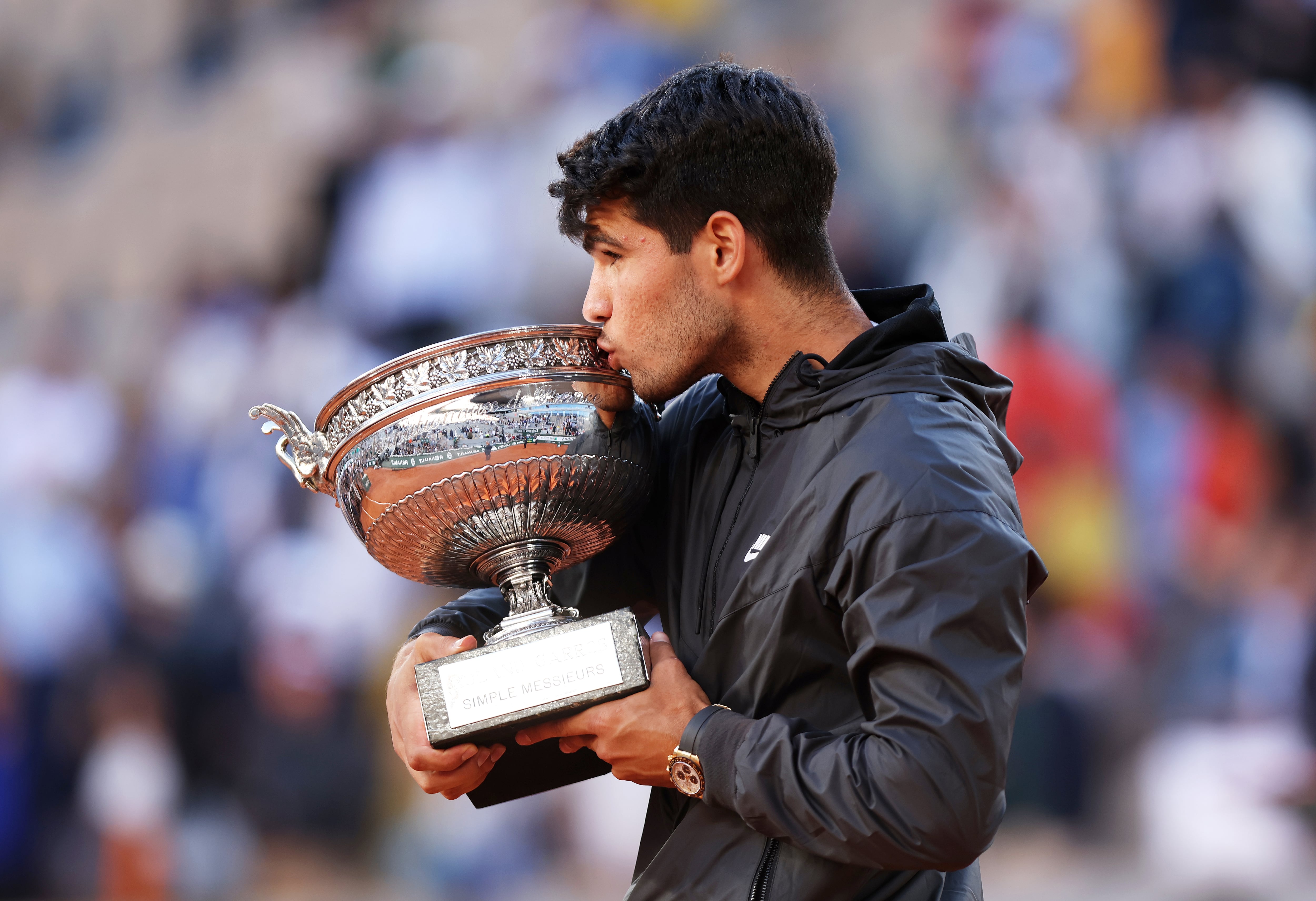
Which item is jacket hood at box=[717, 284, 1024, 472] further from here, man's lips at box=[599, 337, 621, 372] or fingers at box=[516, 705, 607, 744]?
fingers at box=[516, 705, 607, 744]

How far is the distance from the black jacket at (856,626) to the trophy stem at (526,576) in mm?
189

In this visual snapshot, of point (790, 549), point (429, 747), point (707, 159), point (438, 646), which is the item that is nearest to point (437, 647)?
point (438, 646)

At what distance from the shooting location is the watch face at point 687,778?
1.30 metres

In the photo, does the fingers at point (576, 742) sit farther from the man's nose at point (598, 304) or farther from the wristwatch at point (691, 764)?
the man's nose at point (598, 304)

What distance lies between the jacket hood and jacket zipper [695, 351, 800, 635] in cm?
2

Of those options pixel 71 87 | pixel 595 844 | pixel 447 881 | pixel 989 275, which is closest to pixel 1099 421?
pixel 989 275

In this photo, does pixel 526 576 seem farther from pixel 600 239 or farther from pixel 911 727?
pixel 911 727

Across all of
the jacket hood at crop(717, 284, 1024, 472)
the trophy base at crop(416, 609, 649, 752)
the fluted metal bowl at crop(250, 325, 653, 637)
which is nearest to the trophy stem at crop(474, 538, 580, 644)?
the fluted metal bowl at crop(250, 325, 653, 637)

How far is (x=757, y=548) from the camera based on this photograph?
1.43 meters

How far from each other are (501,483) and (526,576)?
0.16 meters

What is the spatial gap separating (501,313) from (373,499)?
478 centimetres

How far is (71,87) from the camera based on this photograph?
7691 millimetres

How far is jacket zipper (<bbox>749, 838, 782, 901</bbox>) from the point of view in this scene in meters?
1.32

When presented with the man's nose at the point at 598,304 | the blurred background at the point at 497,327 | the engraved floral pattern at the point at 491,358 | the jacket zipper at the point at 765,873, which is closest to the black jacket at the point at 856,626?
the jacket zipper at the point at 765,873
